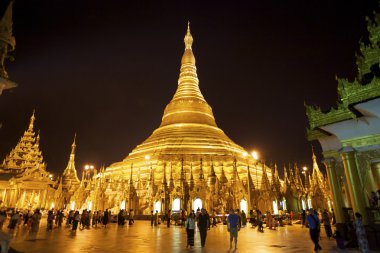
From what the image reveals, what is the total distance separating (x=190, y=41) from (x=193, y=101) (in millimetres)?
16372

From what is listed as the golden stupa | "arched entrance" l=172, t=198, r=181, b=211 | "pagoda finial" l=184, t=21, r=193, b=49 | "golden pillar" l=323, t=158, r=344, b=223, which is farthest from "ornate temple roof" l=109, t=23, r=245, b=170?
"golden pillar" l=323, t=158, r=344, b=223

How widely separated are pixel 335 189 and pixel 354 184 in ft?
9.09

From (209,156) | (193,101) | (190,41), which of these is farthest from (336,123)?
(190,41)

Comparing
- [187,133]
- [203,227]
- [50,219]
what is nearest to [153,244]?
[203,227]

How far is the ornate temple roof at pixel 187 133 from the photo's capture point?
111ft

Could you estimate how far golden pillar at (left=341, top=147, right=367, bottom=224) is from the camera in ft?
33.0

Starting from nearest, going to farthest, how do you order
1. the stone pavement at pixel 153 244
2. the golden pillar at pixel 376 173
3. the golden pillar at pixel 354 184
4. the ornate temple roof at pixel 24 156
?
1. the stone pavement at pixel 153 244
2. the golden pillar at pixel 354 184
3. the golden pillar at pixel 376 173
4. the ornate temple roof at pixel 24 156

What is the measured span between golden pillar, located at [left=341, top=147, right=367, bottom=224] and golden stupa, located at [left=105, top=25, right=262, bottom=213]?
16353mm

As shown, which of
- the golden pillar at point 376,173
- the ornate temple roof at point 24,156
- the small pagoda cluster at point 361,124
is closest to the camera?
the small pagoda cluster at point 361,124

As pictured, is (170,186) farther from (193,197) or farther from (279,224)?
(279,224)

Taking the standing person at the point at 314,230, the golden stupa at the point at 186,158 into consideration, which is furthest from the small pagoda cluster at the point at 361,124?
the golden stupa at the point at 186,158

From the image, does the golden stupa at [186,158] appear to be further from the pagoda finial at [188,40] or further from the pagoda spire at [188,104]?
the pagoda finial at [188,40]

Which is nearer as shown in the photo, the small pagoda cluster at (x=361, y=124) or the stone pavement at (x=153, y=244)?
the stone pavement at (x=153, y=244)

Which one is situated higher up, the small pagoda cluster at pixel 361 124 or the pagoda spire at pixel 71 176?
the pagoda spire at pixel 71 176
